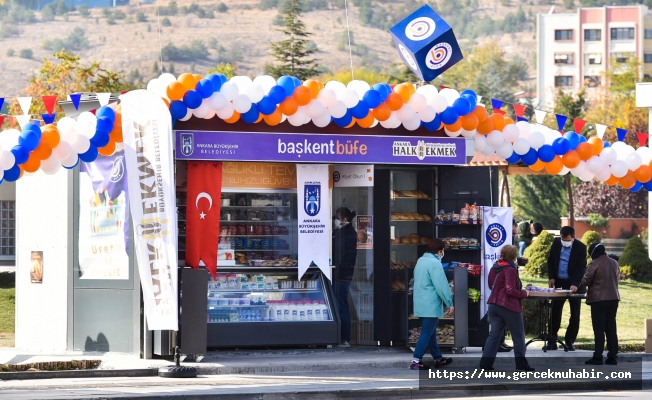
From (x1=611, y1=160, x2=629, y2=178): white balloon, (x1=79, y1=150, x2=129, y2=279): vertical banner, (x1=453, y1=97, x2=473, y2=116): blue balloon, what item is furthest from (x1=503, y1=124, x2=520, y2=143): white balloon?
(x1=79, y1=150, x2=129, y2=279): vertical banner

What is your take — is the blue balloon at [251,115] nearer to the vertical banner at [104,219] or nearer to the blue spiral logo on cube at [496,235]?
the vertical banner at [104,219]

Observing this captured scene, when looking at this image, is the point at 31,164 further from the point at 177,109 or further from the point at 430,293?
the point at 430,293

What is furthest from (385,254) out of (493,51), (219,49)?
(219,49)

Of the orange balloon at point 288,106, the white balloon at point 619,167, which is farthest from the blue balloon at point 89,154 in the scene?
the white balloon at point 619,167

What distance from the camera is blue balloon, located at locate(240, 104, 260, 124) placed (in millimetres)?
13414

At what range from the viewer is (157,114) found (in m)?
12.3

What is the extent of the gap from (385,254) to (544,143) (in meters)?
3.13

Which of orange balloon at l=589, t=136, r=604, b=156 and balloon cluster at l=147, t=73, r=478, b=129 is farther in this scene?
orange balloon at l=589, t=136, r=604, b=156

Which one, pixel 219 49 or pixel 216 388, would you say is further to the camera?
pixel 219 49

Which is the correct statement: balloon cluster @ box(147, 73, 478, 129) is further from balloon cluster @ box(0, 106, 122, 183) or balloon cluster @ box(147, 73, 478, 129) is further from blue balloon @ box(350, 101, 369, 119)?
balloon cluster @ box(0, 106, 122, 183)

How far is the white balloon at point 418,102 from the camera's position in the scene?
14.1m

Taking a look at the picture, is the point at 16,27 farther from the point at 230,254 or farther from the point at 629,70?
the point at 230,254

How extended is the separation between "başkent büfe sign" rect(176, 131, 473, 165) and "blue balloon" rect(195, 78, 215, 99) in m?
0.59

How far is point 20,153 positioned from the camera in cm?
1163
